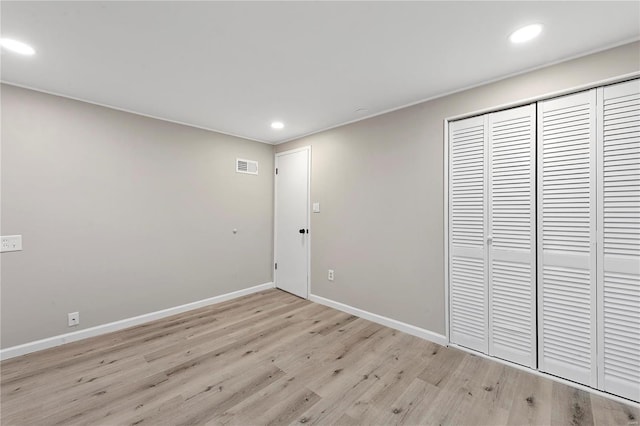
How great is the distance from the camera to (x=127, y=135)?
9.68 ft

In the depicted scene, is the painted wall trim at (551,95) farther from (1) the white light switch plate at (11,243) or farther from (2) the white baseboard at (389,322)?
(1) the white light switch plate at (11,243)

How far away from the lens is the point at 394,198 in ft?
9.63

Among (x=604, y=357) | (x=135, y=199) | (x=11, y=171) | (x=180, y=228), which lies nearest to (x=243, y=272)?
(x=180, y=228)

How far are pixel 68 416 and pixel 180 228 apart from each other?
200cm

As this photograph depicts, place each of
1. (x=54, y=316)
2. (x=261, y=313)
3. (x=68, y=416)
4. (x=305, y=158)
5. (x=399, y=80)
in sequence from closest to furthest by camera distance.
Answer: (x=68, y=416) < (x=399, y=80) < (x=54, y=316) < (x=261, y=313) < (x=305, y=158)

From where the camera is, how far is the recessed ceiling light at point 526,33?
163cm

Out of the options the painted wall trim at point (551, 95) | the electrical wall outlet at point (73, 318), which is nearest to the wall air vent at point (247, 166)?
the electrical wall outlet at point (73, 318)

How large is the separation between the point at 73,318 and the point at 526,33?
443 centimetres

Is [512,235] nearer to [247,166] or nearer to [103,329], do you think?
[247,166]

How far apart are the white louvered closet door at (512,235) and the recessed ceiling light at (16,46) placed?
3542 mm

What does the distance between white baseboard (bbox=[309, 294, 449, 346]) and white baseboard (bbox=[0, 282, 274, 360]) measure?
137 cm

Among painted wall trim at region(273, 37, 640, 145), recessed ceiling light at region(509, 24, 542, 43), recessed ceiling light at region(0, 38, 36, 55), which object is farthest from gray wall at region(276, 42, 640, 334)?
recessed ceiling light at region(0, 38, 36, 55)

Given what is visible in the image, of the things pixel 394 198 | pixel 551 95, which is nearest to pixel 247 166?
pixel 394 198

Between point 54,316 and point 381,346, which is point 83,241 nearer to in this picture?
point 54,316
